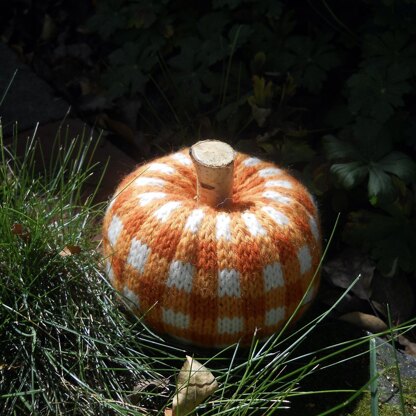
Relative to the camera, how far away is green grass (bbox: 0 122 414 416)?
73.6 inches

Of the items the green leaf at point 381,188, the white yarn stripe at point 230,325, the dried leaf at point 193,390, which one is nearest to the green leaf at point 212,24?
the green leaf at point 381,188

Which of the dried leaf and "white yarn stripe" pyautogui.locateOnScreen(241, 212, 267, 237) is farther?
"white yarn stripe" pyautogui.locateOnScreen(241, 212, 267, 237)

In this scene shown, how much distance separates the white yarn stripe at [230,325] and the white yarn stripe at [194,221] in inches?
10.3

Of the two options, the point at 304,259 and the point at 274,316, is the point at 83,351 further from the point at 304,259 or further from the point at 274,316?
the point at 304,259

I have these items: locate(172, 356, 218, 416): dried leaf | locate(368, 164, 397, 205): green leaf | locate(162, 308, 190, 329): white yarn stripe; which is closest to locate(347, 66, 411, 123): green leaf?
locate(368, 164, 397, 205): green leaf

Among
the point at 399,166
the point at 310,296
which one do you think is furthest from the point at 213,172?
the point at 399,166

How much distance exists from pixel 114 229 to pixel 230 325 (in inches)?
17.7

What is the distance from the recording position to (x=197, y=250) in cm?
191

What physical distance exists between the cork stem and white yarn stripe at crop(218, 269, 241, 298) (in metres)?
0.24

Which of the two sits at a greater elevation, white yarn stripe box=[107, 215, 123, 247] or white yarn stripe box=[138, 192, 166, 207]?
white yarn stripe box=[138, 192, 166, 207]

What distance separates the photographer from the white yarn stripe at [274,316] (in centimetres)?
198

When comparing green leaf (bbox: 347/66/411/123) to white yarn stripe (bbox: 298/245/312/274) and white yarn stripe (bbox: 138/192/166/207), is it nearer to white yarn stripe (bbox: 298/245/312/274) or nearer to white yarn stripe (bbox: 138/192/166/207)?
white yarn stripe (bbox: 298/245/312/274)

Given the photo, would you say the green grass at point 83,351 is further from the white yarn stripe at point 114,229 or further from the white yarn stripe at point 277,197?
the white yarn stripe at point 277,197

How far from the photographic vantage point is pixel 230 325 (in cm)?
195
